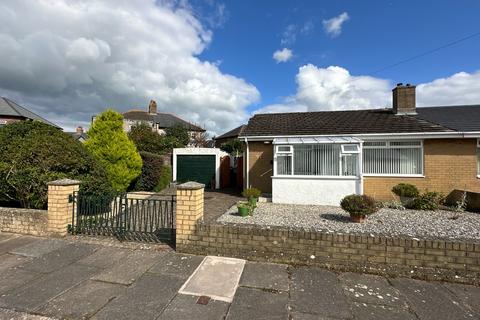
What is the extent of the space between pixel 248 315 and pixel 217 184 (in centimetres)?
1165

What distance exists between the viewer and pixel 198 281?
3.57 meters

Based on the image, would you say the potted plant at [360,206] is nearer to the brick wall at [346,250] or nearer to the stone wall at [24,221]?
the brick wall at [346,250]

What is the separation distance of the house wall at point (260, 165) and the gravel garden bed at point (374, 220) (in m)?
2.78

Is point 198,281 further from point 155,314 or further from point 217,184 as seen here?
point 217,184

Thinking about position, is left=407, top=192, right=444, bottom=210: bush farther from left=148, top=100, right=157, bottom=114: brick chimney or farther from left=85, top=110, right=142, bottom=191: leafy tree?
left=148, top=100, right=157, bottom=114: brick chimney

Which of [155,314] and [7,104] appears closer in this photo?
[155,314]

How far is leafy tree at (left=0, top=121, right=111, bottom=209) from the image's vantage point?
5676 millimetres

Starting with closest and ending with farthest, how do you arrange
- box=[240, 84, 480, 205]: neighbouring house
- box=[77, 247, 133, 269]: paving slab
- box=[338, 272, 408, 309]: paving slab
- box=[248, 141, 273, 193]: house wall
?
box=[338, 272, 408, 309]: paving slab, box=[77, 247, 133, 269]: paving slab, box=[240, 84, 480, 205]: neighbouring house, box=[248, 141, 273, 193]: house wall

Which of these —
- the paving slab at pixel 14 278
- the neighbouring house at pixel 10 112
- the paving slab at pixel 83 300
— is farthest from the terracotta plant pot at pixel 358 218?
the neighbouring house at pixel 10 112

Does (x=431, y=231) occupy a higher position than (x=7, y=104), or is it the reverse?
(x=7, y=104)

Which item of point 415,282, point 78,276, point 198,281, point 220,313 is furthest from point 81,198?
point 415,282

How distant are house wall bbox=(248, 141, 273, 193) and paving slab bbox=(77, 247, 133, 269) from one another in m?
7.51

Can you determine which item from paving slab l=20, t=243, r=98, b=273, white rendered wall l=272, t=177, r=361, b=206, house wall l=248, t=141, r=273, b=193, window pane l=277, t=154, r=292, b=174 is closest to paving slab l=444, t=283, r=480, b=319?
white rendered wall l=272, t=177, r=361, b=206

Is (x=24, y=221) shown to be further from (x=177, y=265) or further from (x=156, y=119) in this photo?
(x=156, y=119)
